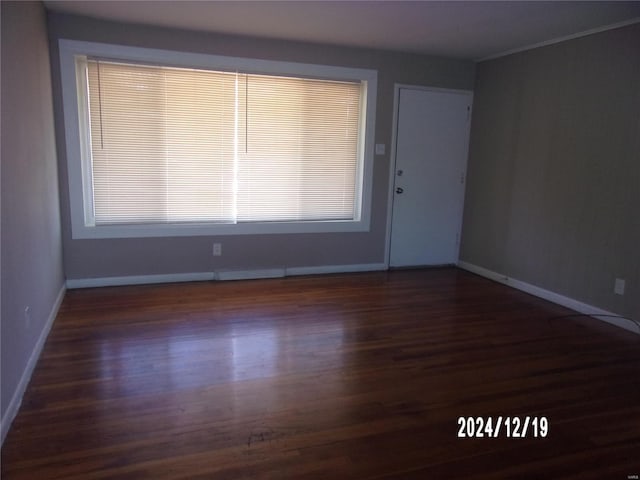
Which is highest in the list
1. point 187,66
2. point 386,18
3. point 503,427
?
point 386,18

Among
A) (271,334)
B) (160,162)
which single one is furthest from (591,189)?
(160,162)

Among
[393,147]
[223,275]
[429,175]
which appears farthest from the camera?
[429,175]

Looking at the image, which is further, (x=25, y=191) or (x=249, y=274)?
(x=249, y=274)

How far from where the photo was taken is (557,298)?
423 centimetres

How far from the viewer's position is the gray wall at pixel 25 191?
2234 mm

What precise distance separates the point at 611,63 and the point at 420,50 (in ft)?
5.73

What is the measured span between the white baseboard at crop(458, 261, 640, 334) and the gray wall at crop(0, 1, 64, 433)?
13.6ft

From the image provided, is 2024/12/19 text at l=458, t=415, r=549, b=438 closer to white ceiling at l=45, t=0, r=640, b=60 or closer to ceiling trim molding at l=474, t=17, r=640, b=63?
white ceiling at l=45, t=0, r=640, b=60

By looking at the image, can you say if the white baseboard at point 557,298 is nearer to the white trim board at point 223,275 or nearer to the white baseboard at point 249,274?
the white trim board at point 223,275

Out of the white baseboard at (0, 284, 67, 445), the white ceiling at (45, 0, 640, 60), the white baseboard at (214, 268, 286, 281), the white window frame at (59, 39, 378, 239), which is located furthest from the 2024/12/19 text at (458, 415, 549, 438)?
the white window frame at (59, 39, 378, 239)

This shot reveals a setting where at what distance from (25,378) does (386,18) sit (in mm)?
3421

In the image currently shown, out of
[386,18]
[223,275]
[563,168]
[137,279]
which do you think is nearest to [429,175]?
[563,168]

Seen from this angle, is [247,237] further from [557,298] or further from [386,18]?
[557,298]

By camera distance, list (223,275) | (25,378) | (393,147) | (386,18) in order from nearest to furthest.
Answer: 1. (25,378)
2. (386,18)
3. (223,275)
4. (393,147)
